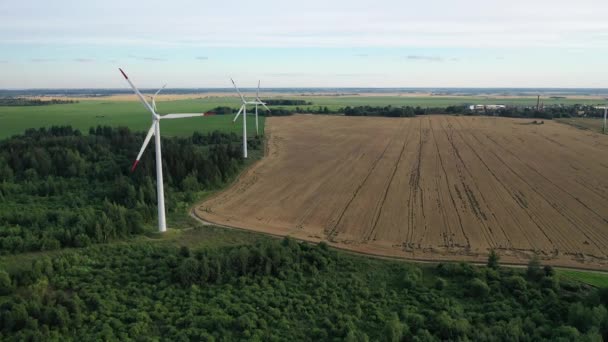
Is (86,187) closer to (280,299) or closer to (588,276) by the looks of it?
(280,299)

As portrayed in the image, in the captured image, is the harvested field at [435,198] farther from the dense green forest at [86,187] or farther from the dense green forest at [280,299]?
the dense green forest at [280,299]

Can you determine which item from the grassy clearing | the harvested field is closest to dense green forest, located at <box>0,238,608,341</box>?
the grassy clearing

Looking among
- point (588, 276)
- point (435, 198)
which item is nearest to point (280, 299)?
point (588, 276)

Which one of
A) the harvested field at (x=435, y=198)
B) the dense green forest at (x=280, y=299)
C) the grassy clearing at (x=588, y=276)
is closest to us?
the dense green forest at (x=280, y=299)

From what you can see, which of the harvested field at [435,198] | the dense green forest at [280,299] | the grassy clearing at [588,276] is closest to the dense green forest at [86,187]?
the dense green forest at [280,299]

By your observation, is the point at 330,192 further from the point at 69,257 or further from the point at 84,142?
the point at 84,142

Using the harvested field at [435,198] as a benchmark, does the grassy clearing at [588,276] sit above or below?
below
